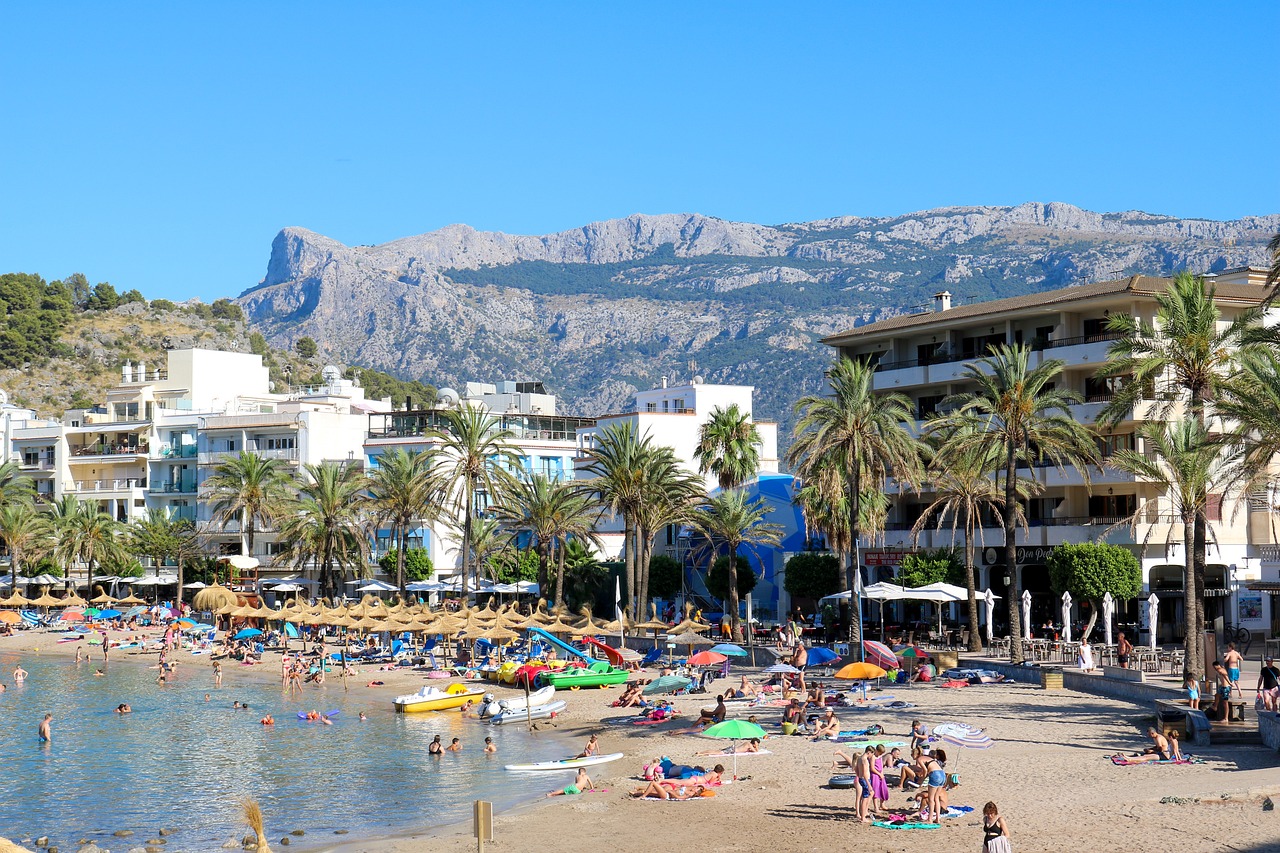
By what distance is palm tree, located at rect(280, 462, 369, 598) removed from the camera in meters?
78.4

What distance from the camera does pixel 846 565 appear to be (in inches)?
2566

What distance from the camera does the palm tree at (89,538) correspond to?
9038 cm

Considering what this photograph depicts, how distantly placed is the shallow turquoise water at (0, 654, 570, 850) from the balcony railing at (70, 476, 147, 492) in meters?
47.9

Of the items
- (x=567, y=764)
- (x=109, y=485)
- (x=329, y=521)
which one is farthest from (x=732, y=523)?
(x=109, y=485)

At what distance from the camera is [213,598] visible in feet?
261

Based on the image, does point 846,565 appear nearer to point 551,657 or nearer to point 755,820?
point 551,657

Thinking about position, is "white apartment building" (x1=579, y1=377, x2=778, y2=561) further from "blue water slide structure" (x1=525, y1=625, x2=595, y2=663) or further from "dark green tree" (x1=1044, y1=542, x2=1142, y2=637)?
"dark green tree" (x1=1044, y1=542, x2=1142, y2=637)

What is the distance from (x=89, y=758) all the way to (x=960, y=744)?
80.9 feet

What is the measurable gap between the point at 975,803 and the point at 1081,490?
115ft

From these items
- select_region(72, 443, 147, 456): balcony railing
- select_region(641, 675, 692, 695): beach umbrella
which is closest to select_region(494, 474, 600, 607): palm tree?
select_region(641, 675, 692, 695): beach umbrella

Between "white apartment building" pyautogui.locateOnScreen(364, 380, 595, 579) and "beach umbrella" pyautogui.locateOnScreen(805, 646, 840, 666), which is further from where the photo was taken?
"white apartment building" pyautogui.locateOnScreen(364, 380, 595, 579)

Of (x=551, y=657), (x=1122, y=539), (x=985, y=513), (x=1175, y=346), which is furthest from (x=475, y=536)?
(x=1175, y=346)

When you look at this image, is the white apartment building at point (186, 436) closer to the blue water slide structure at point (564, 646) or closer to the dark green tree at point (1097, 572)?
the blue water slide structure at point (564, 646)

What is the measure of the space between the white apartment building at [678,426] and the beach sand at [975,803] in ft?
144
